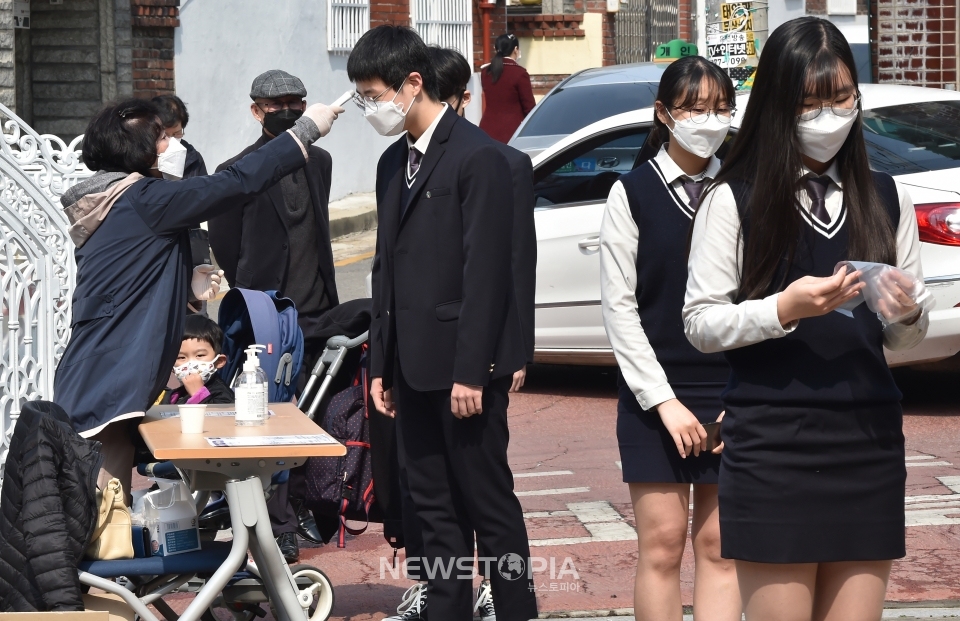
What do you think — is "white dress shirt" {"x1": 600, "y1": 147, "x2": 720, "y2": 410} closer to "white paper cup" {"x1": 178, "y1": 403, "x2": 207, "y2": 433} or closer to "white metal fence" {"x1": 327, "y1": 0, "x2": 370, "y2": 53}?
"white paper cup" {"x1": 178, "y1": 403, "x2": 207, "y2": 433}

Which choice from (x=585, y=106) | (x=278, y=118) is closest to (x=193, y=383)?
(x=278, y=118)

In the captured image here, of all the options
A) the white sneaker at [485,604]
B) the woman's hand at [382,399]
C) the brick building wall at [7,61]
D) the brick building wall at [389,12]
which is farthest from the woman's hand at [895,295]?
the brick building wall at [389,12]

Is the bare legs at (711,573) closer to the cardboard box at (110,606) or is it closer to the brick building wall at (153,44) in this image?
the cardboard box at (110,606)

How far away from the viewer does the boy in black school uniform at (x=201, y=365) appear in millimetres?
5230

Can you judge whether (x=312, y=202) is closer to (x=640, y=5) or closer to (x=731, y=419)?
(x=731, y=419)

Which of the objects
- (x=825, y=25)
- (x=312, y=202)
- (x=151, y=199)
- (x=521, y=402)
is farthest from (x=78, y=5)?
(x=825, y=25)

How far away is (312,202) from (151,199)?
1777mm

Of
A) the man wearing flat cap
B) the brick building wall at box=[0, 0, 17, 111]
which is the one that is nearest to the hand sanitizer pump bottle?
the man wearing flat cap

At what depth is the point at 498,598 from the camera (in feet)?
14.2

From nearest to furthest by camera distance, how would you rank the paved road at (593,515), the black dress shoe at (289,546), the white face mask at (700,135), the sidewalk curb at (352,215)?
the white face mask at (700,135) → the paved road at (593,515) → the black dress shoe at (289,546) → the sidewalk curb at (352,215)

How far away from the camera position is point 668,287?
3896mm

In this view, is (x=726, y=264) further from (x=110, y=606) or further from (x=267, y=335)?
(x=267, y=335)

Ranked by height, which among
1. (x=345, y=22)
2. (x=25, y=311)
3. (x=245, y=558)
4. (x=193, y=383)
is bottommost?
(x=245, y=558)

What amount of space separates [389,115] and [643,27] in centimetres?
2373
